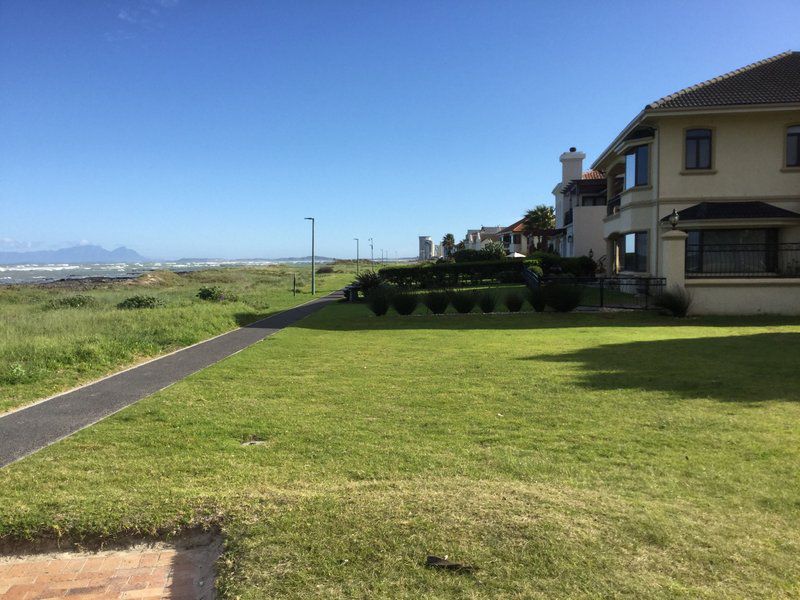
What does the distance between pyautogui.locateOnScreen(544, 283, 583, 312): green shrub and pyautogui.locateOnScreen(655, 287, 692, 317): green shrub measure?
8.68 feet

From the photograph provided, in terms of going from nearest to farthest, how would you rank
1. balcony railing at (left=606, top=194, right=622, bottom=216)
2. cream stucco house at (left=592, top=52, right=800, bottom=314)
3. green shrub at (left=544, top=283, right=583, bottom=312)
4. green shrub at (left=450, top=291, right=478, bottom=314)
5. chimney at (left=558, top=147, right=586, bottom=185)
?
green shrub at (left=544, top=283, right=583, bottom=312) < green shrub at (left=450, top=291, right=478, bottom=314) < cream stucco house at (left=592, top=52, right=800, bottom=314) < balcony railing at (left=606, top=194, right=622, bottom=216) < chimney at (left=558, top=147, right=586, bottom=185)

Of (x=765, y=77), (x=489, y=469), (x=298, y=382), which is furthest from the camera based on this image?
(x=765, y=77)

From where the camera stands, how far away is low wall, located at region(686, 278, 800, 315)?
1788 cm

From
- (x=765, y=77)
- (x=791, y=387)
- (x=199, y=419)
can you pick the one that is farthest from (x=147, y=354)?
(x=765, y=77)

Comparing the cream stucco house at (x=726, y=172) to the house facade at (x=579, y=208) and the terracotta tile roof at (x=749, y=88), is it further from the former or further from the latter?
the house facade at (x=579, y=208)

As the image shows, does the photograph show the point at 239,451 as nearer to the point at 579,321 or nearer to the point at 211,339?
the point at 211,339

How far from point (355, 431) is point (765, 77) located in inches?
995

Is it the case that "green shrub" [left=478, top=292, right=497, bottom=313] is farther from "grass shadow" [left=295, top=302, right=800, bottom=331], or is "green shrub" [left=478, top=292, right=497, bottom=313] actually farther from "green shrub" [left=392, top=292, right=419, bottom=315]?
"green shrub" [left=392, top=292, right=419, bottom=315]

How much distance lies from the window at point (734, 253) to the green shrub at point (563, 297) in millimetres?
4781

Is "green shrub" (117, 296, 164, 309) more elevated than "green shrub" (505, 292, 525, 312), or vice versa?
"green shrub" (505, 292, 525, 312)

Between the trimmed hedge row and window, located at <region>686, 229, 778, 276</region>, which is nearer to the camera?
the trimmed hedge row

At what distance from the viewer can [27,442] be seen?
6.07 m

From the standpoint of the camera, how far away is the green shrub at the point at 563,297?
18938 mm

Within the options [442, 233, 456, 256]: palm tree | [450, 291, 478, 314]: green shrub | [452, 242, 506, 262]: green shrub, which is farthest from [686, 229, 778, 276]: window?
[442, 233, 456, 256]: palm tree
